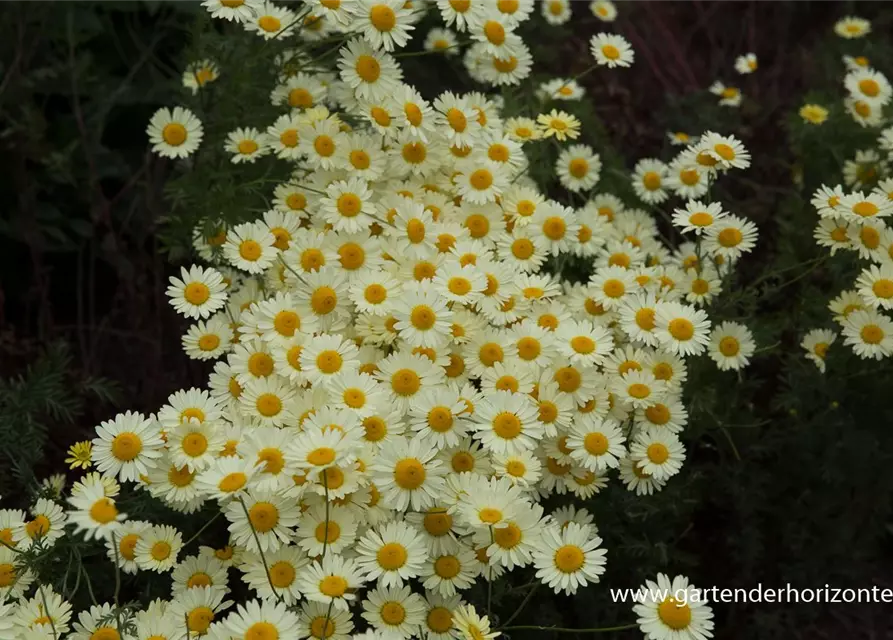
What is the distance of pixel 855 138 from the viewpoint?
2.82 metres

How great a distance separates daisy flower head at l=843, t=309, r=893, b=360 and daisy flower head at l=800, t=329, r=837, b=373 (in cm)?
12

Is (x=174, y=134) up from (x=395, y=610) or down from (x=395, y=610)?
up

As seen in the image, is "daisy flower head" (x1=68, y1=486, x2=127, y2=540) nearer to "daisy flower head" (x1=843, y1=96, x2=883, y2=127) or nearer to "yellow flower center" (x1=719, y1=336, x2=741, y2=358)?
"yellow flower center" (x1=719, y1=336, x2=741, y2=358)

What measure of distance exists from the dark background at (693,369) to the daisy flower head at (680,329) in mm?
261

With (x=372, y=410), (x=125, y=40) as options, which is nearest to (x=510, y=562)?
(x=372, y=410)

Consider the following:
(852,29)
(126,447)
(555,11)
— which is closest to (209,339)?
(126,447)

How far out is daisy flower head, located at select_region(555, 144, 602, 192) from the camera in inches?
107

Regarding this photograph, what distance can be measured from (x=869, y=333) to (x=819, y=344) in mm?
189

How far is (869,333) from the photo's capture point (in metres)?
2.20

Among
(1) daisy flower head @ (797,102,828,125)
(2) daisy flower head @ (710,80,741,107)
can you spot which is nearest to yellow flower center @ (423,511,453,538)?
(1) daisy flower head @ (797,102,828,125)

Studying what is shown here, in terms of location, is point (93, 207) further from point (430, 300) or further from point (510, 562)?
point (510, 562)

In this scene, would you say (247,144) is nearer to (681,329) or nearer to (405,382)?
(405,382)

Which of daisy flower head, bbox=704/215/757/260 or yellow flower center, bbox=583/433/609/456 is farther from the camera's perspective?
daisy flower head, bbox=704/215/757/260

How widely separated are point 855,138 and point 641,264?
0.88 meters
